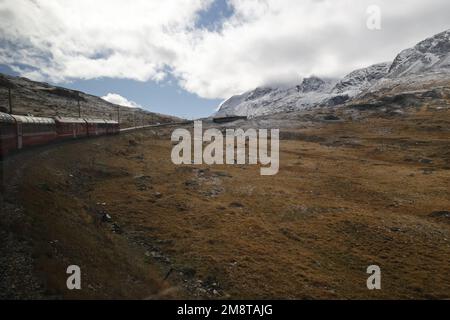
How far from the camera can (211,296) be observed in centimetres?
1867

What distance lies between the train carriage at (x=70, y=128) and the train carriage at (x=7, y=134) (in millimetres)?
14813

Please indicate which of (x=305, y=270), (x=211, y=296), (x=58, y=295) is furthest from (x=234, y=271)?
(x=58, y=295)

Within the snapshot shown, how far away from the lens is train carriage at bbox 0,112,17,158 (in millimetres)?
34744

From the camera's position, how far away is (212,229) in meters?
28.8

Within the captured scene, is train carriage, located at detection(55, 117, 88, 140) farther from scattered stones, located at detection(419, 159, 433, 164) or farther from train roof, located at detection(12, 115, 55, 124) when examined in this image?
scattered stones, located at detection(419, 159, 433, 164)

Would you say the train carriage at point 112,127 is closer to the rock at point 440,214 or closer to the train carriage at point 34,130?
the train carriage at point 34,130

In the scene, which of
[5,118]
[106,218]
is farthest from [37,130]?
[106,218]

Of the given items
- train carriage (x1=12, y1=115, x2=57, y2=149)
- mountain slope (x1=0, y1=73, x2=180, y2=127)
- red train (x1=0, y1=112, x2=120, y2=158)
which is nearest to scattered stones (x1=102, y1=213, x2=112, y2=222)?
red train (x1=0, y1=112, x2=120, y2=158)

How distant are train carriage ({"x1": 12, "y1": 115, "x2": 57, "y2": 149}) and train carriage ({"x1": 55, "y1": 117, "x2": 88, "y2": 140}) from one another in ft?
6.15

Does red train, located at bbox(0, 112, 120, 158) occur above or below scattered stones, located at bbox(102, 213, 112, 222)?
above

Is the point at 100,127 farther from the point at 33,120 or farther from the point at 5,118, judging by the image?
the point at 5,118

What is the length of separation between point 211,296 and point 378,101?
16406 centimetres

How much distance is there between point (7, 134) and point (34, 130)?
872 centimetres

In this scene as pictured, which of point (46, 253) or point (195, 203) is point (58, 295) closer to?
point (46, 253)
